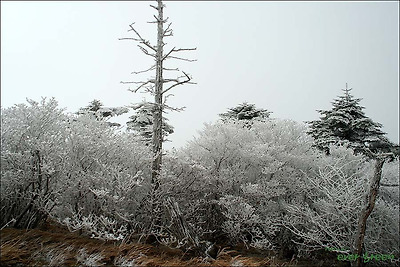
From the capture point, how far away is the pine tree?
14266 mm

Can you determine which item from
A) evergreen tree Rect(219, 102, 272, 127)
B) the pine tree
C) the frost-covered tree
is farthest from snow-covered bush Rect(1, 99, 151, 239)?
evergreen tree Rect(219, 102, 272, 127)

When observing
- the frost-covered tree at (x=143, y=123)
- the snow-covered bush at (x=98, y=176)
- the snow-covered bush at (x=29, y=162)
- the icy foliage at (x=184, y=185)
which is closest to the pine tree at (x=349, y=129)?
the icy foliage at (x=184, y=185)

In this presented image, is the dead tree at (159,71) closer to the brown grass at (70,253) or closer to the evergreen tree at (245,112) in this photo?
the brown grass at (70,253)

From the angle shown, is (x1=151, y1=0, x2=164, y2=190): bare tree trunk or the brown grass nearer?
the brown grass

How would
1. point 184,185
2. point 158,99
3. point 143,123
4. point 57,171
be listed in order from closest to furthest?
point 57,171
point 158,99
point 184,185
point 143,123

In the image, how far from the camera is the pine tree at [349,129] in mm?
14266

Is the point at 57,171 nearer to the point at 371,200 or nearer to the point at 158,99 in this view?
the point at 158,99

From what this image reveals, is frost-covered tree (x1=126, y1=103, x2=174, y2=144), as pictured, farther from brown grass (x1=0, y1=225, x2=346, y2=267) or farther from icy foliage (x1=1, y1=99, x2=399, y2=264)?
brown grass (x1=0, y1=225, x2=346, y2=267)

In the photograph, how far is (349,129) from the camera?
581 inches

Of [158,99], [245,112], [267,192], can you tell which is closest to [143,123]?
[245,112]

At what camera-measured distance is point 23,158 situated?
6746mm

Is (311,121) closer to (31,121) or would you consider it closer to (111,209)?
(111,209)

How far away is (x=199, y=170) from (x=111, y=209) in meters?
2.88

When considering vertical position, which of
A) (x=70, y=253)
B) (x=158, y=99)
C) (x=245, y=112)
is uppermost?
(x=245, y=112)
